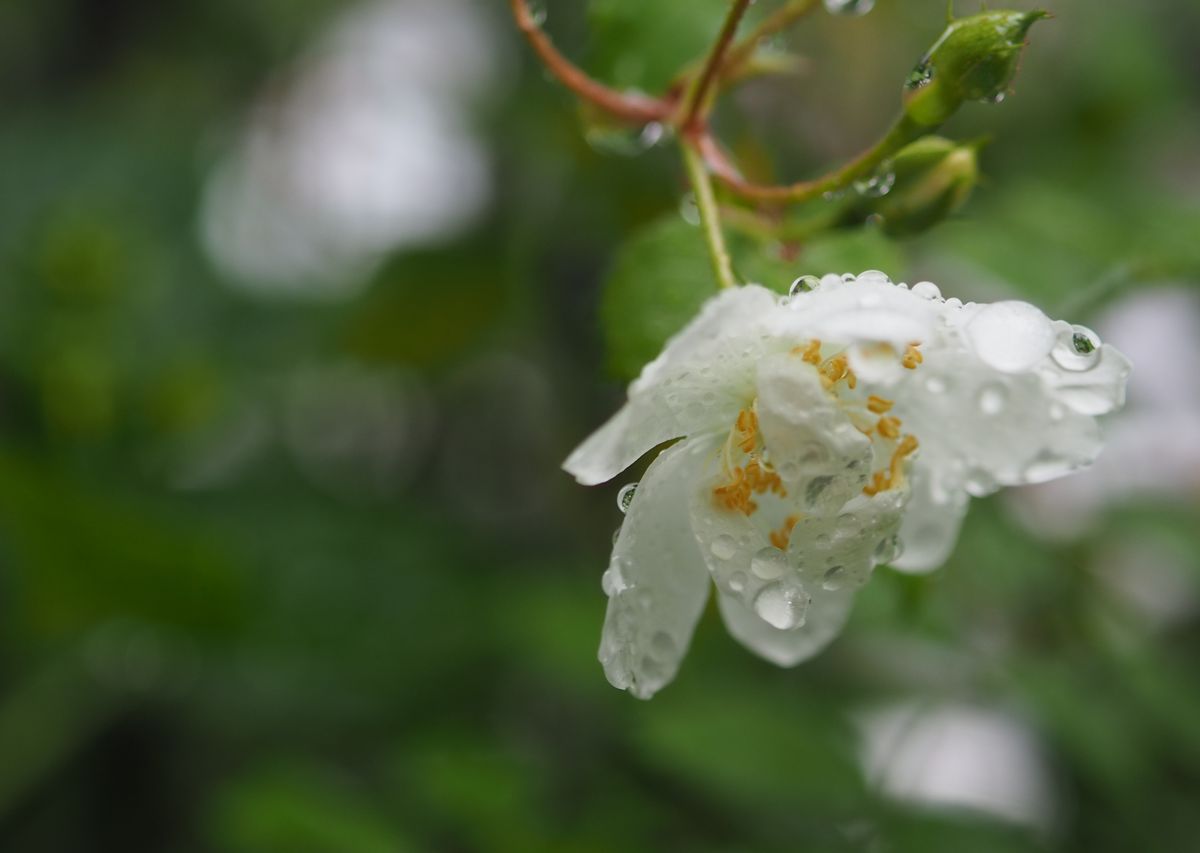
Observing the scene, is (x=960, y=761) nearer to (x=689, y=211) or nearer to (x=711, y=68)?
(x=689, y=211)

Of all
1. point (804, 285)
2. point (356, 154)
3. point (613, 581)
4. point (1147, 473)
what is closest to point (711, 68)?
point (804, 285)

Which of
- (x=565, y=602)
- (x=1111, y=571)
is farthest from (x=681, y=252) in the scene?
(x=1111, y=571)

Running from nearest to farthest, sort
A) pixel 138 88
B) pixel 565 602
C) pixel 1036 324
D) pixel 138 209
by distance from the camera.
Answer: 1. pixel 1036 324
2. pixel 565 602
3. pixel 138 209
4. pixel 138 88

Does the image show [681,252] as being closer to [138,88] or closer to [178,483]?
[178,483]

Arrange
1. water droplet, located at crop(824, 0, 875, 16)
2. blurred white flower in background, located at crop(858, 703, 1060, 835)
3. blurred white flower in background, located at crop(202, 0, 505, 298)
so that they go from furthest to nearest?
blurred white flower in background, located at crop(202, 0, 505, 298)
blurred white flower in background, located at crop(858, 703, 1060, 835)
water droplet, located at crop(824, 0, 875, 16)

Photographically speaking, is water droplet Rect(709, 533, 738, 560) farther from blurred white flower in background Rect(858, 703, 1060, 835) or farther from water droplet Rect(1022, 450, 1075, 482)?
blurred white flower in background Rect(858, 703, 1060, 835)

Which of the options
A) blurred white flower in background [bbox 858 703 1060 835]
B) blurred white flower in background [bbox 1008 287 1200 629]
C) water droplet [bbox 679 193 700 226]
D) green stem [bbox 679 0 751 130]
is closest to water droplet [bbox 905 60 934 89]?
green stem [bbox 679 0 751 130]
